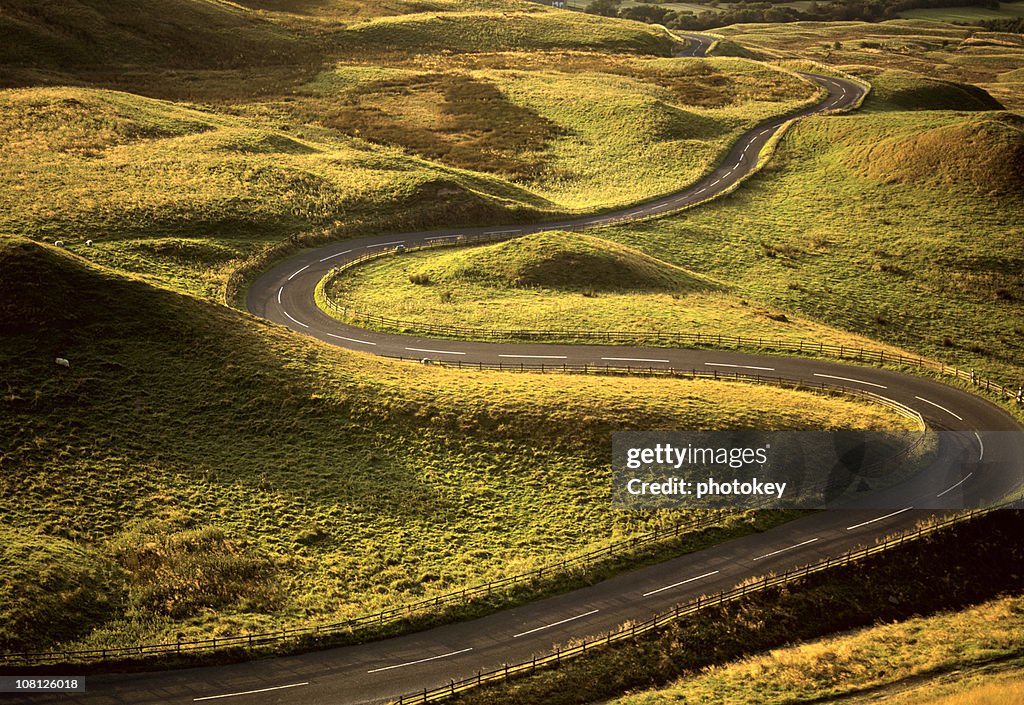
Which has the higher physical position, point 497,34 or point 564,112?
point 497,34

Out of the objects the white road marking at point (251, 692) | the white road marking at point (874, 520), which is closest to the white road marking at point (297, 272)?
the white road marking at point (251, 692)

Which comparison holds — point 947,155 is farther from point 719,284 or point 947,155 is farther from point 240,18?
point 240,18

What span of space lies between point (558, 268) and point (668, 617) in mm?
39929

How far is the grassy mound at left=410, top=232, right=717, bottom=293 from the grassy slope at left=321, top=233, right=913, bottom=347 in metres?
0.08

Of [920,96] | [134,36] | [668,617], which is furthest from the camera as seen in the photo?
[134,36]

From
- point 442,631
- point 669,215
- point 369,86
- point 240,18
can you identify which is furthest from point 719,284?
point 240,18

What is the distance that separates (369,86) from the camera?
126062 mm

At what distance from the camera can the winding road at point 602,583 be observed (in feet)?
97.9

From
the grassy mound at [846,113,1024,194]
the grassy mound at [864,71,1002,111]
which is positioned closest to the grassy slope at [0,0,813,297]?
the grassy mound at [864,71,1002,111]

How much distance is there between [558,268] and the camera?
7019cm

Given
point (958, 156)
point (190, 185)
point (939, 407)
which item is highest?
point (958, 156)

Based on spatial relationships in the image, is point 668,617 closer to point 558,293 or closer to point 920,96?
point 558,293

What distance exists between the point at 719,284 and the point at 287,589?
48596 millimetres

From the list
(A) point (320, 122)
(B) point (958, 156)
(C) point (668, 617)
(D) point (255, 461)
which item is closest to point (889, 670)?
(C) point (668, 617)
